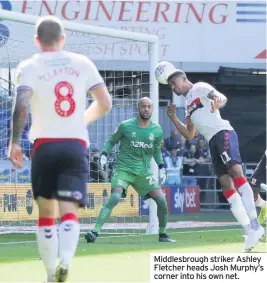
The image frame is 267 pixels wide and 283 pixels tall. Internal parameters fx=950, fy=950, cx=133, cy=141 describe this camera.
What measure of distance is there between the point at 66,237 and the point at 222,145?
4178 mm

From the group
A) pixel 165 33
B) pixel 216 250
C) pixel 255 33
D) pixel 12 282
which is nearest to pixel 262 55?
pixel 255 33

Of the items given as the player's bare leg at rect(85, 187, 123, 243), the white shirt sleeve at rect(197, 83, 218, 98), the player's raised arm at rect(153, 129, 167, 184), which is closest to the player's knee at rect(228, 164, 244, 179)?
the white shirt sleeve at rect(197, 83, 218, 98)

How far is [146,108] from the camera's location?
44.9 ft

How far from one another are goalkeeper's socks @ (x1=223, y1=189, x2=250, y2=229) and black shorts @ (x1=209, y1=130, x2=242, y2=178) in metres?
0.27

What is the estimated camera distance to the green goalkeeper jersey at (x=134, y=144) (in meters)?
13.7

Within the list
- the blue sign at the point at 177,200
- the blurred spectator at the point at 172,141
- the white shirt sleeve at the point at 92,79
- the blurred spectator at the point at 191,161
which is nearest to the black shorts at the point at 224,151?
the white shirt sleeve at the point at 92,79

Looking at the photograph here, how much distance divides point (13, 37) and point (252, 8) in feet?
38.2

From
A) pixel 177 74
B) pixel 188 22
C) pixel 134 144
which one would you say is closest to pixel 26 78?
pixel 177 74

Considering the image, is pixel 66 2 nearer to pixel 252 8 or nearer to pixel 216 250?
pixel 252 8

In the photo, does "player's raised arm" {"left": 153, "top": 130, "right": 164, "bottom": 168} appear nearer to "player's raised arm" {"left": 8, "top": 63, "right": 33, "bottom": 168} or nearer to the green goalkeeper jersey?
the green goalkeeper jersey

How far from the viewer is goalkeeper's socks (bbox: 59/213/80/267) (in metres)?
7.18

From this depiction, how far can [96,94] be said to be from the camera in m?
7.46

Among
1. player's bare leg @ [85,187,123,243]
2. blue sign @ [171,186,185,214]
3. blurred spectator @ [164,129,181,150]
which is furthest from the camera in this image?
blurred spectator @ [164,129,181,150]

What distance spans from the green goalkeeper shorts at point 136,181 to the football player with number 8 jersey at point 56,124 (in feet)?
20.4
